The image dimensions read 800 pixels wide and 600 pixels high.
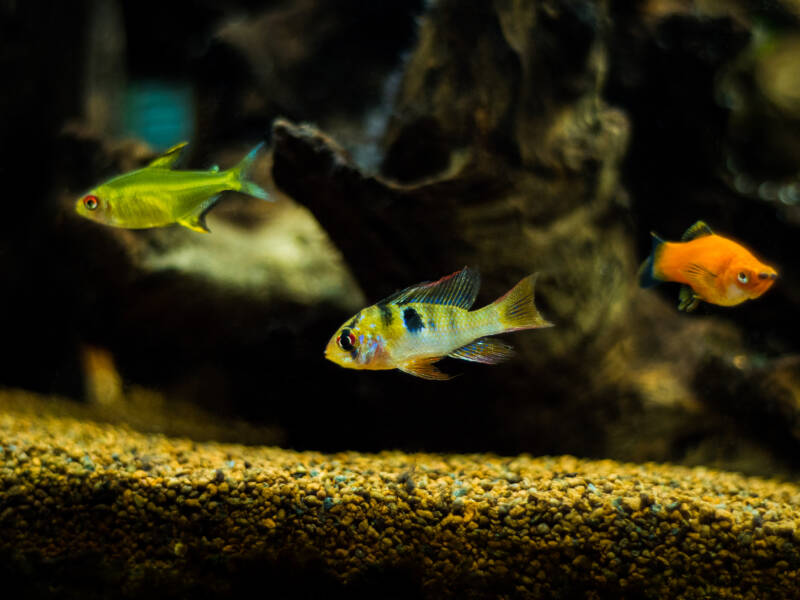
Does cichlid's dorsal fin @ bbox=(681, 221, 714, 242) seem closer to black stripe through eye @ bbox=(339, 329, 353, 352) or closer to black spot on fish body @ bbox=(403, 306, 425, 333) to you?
black spot on fish body @ bbox=(403, 306, 425, 333)

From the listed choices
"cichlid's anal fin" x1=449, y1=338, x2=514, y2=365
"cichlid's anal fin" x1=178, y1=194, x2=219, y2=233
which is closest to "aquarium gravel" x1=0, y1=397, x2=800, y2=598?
"cichlid's anal fin" x1=449, y1=338, x2=514, y2=365

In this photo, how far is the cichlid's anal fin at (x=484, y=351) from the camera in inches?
83.6

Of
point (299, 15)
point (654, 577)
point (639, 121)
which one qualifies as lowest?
point (654, 577)

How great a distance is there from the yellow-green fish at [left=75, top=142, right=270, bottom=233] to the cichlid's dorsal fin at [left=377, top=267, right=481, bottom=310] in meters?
0.72

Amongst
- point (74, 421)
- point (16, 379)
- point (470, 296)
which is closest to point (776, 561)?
point (470, 296)

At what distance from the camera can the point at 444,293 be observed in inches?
84.7

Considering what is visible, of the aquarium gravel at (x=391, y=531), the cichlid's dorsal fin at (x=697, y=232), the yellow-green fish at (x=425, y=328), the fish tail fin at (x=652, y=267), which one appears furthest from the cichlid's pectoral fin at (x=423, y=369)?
the cichlid's dorsal fin at (x=697, y=232)

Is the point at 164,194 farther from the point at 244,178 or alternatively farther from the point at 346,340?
the point at 346,340

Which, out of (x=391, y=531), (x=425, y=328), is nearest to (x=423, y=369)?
(x=425, y=328)

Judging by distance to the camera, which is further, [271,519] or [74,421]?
[74,421]

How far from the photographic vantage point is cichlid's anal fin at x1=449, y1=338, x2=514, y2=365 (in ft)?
6.97

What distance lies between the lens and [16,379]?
5.19m

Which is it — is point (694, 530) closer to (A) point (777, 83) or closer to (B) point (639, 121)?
(B) point (639, 121)

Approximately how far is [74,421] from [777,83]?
7.31 m
